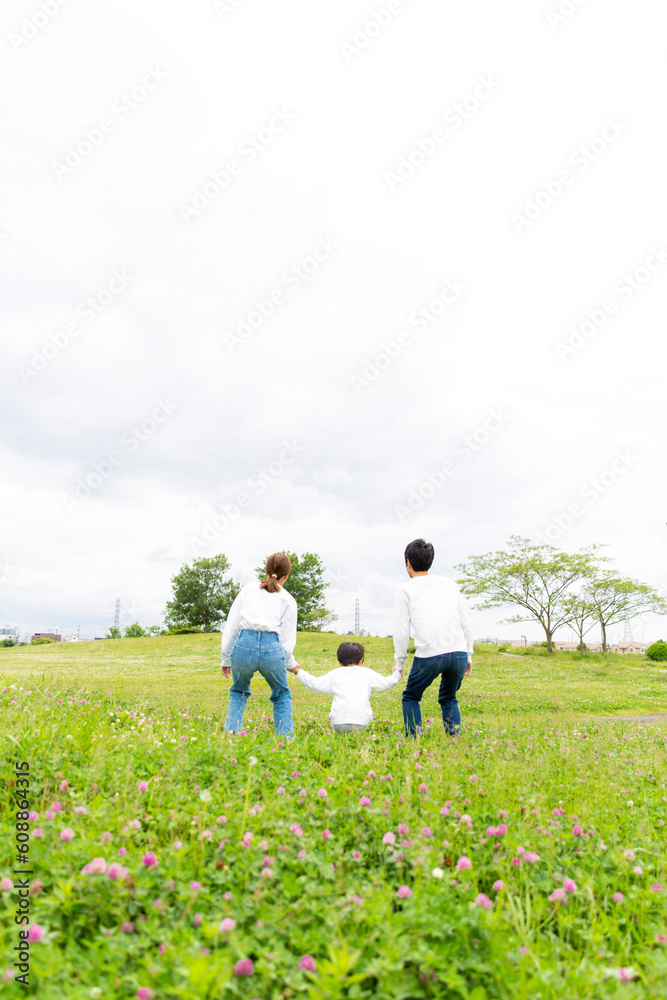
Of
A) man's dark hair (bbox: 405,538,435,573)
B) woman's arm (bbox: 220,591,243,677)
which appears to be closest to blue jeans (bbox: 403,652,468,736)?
man's dark hair (bbox: 405,538,435,573)

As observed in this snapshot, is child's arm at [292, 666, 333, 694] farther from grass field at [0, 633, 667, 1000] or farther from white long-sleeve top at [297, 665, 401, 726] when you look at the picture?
grass field at [0, 633, 667, 1000]

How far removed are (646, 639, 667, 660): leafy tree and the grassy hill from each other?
2.32ft

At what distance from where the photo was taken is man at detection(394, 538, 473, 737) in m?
7.09

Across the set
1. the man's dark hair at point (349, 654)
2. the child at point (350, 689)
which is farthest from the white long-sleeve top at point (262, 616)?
the man's dark hair at point (349, 654)

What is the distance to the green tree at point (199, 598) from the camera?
80.1 meters

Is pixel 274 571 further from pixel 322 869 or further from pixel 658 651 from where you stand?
pixel 658 651

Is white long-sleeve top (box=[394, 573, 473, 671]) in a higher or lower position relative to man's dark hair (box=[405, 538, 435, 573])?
lower

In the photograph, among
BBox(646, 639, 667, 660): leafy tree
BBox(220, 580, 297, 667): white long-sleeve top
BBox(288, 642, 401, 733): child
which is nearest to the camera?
BBox(288, 642, 401, 733): child

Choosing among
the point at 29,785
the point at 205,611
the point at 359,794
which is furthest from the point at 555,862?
the point at 205,611

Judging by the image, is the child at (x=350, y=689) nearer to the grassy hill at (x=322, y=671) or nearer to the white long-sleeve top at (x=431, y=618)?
the white long-sleeve top at (x=431, y=618)

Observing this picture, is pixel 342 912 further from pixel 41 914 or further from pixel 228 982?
pixel 41 914

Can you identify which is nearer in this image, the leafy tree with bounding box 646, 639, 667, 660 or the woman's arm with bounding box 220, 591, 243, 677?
the woman's arm with bounding box 220, 591, 243, 677

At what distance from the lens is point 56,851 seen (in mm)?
2896

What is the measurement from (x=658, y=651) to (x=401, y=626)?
38.9 m
